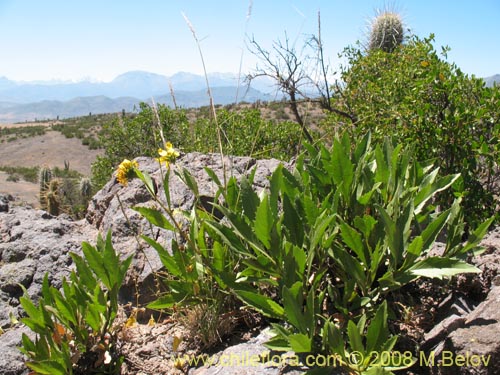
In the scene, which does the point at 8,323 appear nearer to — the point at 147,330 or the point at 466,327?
the point at 147,330

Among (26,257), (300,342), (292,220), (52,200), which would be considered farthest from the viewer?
(52,200)

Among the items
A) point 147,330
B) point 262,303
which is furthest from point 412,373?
point 147,330

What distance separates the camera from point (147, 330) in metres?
2.42

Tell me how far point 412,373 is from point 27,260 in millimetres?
2520

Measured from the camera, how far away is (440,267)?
187cm

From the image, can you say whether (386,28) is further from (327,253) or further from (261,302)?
(261,302)

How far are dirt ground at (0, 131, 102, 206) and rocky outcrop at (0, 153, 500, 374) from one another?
121 feet

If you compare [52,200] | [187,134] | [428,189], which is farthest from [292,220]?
[187,134]

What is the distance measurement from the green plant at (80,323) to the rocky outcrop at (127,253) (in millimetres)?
247

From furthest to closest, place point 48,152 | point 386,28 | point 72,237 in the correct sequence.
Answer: point 48,152
point 386,28
point 72,237

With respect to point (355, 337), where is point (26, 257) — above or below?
below

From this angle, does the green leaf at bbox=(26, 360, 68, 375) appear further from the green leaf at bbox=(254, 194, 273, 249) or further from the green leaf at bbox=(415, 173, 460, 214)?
the green leaf at bbox=(415, 173, 460, 214)

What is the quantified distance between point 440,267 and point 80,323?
Result: 1701 mm

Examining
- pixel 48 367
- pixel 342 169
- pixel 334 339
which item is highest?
A: pixel 342 169
